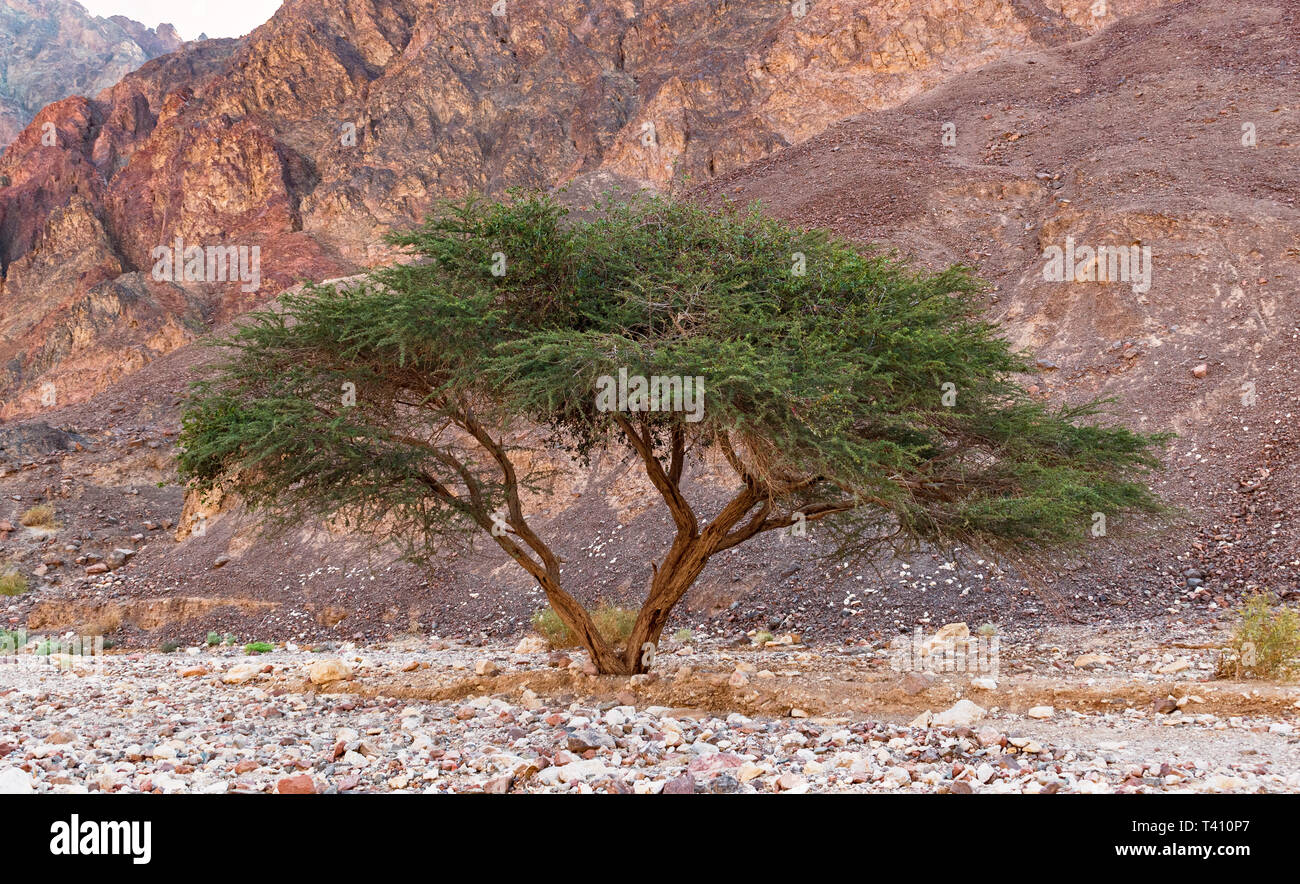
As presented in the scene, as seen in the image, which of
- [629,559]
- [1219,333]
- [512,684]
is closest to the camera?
[512,684]

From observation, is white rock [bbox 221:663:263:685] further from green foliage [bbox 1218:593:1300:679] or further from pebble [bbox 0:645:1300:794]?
green foliage [bbox 1218:593:1300:679]

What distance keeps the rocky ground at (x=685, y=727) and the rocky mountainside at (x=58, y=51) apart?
116m

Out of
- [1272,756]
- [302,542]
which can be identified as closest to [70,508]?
[302,542]

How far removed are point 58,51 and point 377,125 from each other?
84.4 metres

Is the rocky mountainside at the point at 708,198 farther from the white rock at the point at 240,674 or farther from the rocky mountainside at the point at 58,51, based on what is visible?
the rocky mountainside at the point at 58,51

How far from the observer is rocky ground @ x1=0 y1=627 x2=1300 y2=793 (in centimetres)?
587

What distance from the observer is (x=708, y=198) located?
37.8 meters

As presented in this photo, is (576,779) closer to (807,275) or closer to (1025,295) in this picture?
(807,275)

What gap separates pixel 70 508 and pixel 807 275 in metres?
29.1

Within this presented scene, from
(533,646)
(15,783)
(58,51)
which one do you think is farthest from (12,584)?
(58,51)

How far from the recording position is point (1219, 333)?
69.5ft
